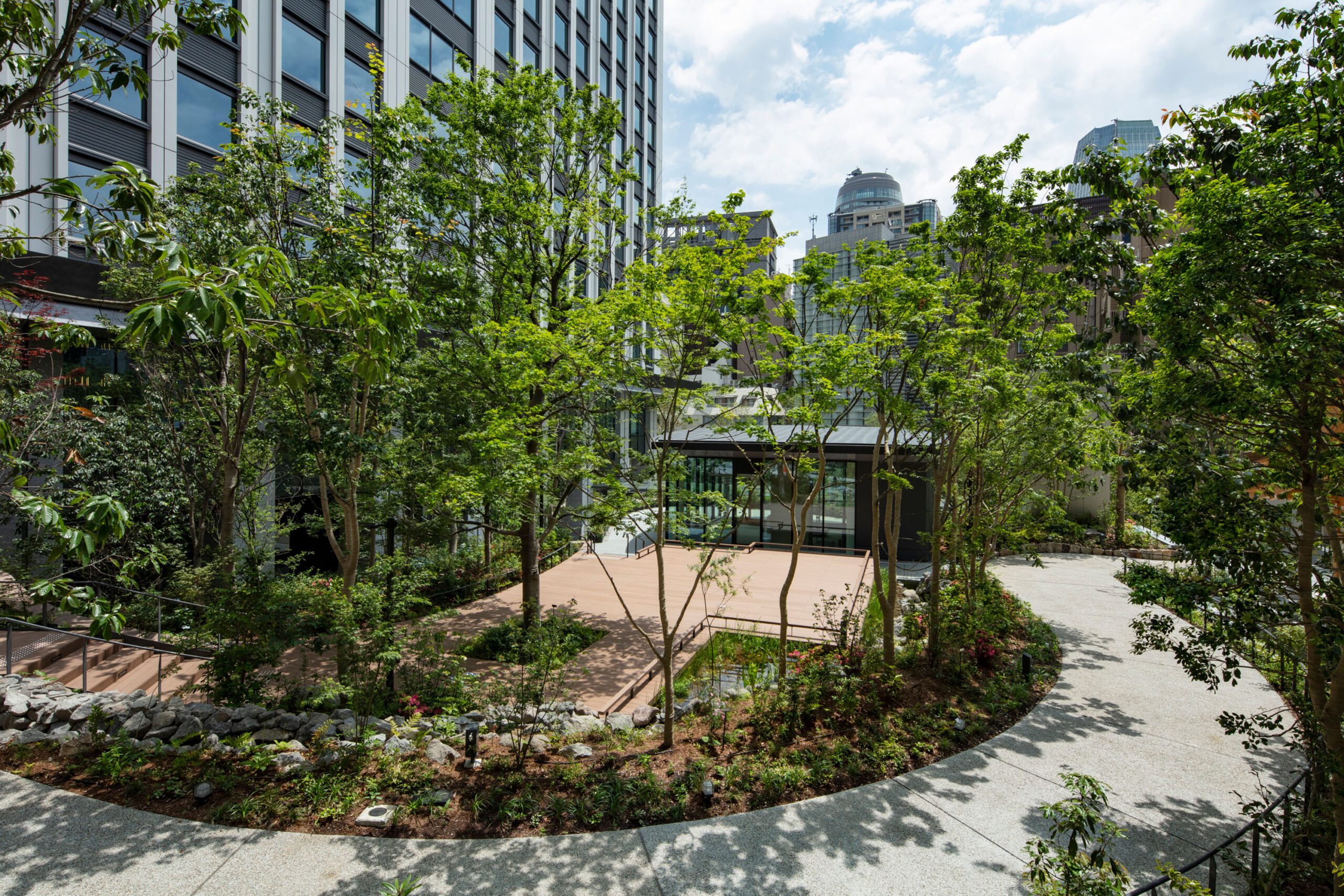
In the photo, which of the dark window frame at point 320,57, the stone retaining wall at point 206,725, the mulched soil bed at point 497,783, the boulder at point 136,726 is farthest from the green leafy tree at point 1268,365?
the dark window frame at point 320,57

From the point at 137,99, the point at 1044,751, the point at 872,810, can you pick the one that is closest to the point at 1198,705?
the point at 1044,751

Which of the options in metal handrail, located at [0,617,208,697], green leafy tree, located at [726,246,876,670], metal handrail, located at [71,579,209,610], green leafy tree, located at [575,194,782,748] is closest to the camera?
green leafy tree, located at [575,194,782,748]

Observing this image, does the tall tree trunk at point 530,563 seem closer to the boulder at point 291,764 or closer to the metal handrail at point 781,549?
the boulder at point 291,764

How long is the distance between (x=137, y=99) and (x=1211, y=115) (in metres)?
20.4

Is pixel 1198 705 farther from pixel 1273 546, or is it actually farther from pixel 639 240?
pixel 639 240

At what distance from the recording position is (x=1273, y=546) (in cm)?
561

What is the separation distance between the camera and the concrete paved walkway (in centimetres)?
543

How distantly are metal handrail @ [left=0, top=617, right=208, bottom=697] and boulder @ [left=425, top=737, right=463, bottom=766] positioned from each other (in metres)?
3.94

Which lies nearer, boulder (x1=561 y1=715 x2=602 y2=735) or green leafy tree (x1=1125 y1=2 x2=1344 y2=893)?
green leafy tree (x1=1125 y1=2 x2=1344 y2=893)

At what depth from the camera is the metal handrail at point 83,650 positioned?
8438 millimetres

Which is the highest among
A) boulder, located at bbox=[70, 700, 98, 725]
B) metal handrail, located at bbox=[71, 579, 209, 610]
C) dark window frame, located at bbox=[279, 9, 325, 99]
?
dark window frame, located at bbox=[279, 9, 325, 99]

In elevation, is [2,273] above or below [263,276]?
above

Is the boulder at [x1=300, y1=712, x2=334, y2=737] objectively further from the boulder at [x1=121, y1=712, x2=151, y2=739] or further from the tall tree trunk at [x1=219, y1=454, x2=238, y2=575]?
the tall tree trunk at [x1=219, y1=454, x2=238, y2=575]

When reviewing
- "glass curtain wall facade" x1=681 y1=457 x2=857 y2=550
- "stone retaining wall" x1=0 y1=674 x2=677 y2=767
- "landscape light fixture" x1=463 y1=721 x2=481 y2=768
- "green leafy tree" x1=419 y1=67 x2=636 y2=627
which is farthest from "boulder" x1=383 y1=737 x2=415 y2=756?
"glass curtain wall facade" x1=681 y1=457 x2=857 y2=550
